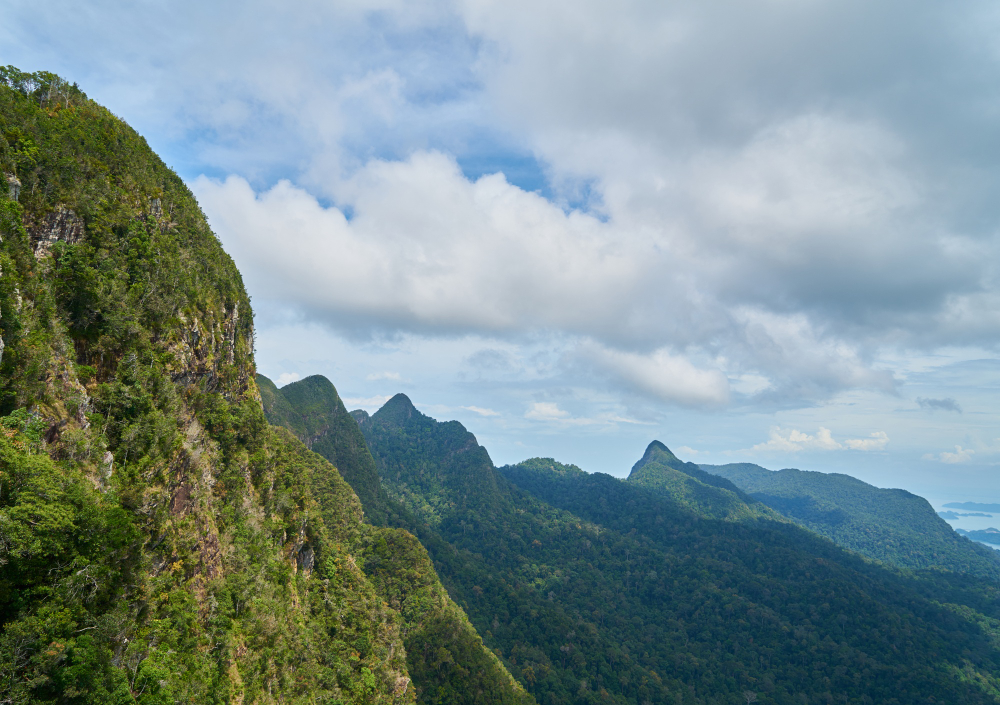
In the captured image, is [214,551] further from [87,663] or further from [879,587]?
[879,587]

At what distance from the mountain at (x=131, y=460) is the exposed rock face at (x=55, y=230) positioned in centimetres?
15

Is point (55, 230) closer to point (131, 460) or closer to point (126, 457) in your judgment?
point (126, 457)

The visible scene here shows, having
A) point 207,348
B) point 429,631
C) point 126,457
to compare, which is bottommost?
point 429,631

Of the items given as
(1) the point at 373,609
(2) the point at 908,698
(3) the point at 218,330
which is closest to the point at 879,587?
(2) the point at 908,698

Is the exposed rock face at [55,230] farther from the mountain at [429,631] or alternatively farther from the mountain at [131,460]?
the mountain at [429,631]

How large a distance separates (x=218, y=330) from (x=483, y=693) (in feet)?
288

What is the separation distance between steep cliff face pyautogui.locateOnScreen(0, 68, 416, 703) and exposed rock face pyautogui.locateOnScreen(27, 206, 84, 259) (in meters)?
0.13

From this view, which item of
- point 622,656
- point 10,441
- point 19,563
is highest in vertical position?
point 10,441

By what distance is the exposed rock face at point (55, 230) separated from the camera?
3291 cm

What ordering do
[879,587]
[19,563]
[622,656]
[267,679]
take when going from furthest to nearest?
[879,587] → [622,656] → [267,679] → [19,563]

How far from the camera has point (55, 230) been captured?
34.5 metres

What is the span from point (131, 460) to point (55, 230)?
19.6m

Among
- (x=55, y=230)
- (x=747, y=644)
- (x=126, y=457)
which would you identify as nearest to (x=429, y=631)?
(x=126, y=457)

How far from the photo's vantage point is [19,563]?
21484 millimetres
